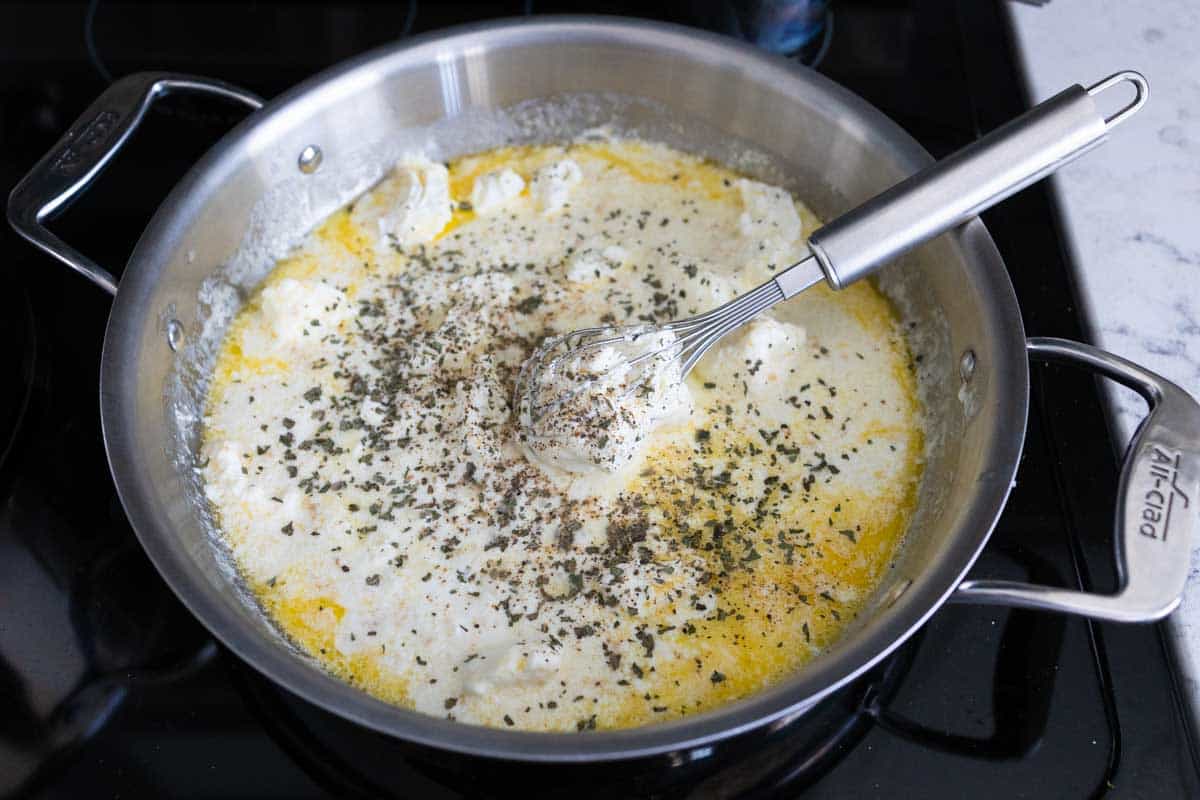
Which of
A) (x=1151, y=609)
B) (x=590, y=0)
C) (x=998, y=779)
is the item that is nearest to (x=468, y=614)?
(x=998, y=779)

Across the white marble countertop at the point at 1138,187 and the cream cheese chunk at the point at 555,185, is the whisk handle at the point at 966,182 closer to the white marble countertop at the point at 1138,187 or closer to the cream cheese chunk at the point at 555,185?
the white marble countertop at the point at 1138,187

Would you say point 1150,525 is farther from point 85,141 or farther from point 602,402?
point 85,141

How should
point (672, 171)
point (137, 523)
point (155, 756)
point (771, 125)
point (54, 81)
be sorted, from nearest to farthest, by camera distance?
point (137, 523)
point (155, 756)
point (771, 125)
point (672, 171)
point (54, 81)

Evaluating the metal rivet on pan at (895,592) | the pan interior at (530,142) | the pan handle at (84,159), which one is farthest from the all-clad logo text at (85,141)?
the metal rivet on pan at (895,592)

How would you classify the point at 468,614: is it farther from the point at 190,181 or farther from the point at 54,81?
the point at 54,81

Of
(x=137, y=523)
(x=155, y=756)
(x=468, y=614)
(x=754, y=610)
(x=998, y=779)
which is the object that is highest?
(x=137, y=523)

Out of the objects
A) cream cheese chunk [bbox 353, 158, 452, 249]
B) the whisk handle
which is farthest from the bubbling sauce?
the whisk handle
